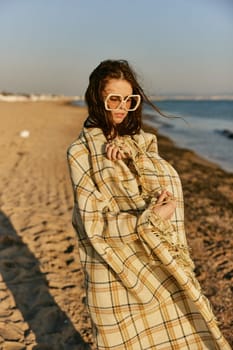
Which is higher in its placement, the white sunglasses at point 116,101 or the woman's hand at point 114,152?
the white sunglasses at point 116,101

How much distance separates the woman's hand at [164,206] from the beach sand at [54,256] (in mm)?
1792

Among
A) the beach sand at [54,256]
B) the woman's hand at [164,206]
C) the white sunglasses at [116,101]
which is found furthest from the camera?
the beach sand at [54,256]

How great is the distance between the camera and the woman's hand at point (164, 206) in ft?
6.41

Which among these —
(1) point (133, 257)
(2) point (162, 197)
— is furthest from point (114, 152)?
(1) point (133, 257)

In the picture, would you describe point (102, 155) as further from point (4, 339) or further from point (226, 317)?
point (226, 317)

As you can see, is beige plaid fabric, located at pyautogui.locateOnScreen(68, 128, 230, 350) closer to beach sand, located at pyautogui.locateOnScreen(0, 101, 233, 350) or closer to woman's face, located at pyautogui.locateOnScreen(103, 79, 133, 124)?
woman's face, located at pyautogui.locateOnScreen(103, 79, 133, 124)

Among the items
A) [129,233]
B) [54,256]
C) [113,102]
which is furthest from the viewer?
[54,256]

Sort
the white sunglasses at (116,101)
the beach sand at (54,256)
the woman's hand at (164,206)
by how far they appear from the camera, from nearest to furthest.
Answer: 1. the woman's hand at (164,206)
2. the white sunglasses at (116,101)
3. the beach sand at (54,256)

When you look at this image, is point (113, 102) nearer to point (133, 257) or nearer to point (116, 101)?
point (116, 101)

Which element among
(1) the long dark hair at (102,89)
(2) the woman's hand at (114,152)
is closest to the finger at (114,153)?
(2) the woman's hand at (114,152)

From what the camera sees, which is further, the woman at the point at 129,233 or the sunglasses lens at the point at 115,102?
the sunglasses lens at the point at 115,102

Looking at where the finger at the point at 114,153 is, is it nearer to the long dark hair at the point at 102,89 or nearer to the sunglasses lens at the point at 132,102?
the long dark hair at the point at 102,89

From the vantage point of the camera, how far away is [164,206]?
1.97 meters

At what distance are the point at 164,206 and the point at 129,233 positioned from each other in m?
0.21
